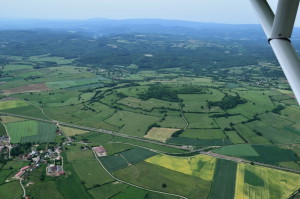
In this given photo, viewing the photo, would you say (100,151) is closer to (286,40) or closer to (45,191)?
(45,191)

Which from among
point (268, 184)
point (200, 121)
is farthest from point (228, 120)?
point (268, 184)

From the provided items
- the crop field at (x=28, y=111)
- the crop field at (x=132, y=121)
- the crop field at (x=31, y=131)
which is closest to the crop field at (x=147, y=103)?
the crop field at (x=132, y=121)

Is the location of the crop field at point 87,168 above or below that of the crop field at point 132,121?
below

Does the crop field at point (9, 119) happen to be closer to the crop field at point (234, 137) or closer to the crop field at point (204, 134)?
the crop field at point (204, 134)

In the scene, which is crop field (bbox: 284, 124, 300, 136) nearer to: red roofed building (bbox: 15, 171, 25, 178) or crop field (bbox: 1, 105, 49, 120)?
red roofed building (bbox: 15, 171, 25, 178)

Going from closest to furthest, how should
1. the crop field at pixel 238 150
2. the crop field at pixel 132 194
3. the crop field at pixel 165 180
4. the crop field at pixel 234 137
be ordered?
the crop field at pixel 132 194 → the crop field at pixel 165 180 → the crop field at pixel 238 150 → the crop field at pixel 234 137

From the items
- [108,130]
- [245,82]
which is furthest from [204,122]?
[245,82]

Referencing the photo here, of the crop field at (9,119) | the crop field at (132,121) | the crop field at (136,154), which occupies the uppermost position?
the crop field at (132,121)
